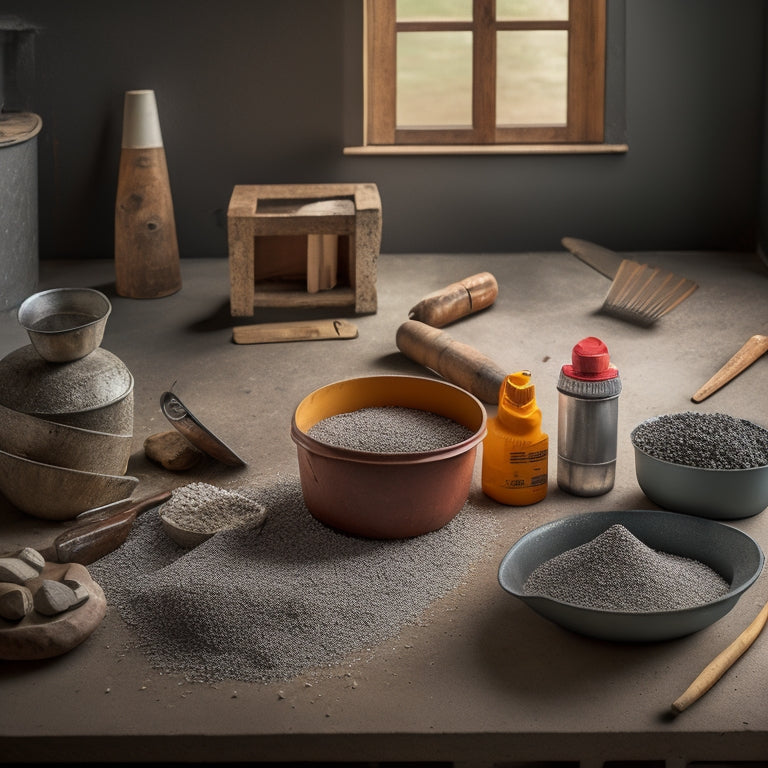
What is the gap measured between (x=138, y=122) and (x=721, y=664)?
3.71 m

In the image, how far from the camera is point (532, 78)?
5566 mm

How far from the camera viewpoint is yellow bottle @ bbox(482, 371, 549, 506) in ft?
9.31

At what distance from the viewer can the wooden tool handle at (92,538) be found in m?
2.53

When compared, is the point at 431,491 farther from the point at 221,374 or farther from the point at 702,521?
the point at 221,374

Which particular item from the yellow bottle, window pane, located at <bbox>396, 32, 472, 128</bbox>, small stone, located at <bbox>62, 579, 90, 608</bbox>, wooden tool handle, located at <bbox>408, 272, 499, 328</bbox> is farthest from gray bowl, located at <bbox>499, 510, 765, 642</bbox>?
window pane, located at <bbox>396, 32, 472, 128</bbox>

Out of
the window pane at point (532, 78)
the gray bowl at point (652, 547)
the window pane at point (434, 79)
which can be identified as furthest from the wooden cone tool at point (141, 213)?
the gray bowl at point (652, 547)

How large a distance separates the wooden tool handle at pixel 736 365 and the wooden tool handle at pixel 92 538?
193cm

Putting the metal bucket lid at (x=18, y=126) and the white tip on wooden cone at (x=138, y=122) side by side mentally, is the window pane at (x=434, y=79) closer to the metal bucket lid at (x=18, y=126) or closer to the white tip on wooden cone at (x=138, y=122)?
the white tip on wooden cone at (x=138, y=122)

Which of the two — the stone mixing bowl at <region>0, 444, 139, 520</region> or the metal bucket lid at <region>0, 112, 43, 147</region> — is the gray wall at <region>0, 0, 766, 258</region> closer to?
the metal bucket lid at <region>0, 112, 43, 147</region>

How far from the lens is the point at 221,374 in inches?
155

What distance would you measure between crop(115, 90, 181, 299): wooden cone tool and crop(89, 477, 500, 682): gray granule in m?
2.31

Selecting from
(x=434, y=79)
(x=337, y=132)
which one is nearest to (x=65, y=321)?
(x=337, y=132)

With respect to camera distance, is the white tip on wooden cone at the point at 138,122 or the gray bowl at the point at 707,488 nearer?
the gray bowl at the point at 707,488

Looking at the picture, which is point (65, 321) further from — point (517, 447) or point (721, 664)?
point (721, 664)
